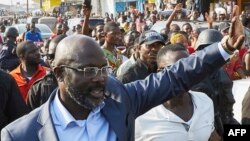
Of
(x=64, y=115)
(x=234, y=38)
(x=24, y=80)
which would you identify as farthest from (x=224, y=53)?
(x=24, y=80)

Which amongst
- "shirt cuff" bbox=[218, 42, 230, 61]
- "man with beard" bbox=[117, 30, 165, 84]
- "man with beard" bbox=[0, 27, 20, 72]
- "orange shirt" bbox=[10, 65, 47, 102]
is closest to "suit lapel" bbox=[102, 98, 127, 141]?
"shirt cuff" bbox=[218, 42, 230, 61]

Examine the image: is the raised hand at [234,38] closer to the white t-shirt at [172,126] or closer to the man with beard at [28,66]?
the white t-shirt at [172,126]

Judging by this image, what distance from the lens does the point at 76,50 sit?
2.76 meters

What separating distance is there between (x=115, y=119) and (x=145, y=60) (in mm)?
2303

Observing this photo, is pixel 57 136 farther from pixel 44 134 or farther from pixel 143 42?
pixel 143 42

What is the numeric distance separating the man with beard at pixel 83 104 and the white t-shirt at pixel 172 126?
0.62 metres

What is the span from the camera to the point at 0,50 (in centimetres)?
904

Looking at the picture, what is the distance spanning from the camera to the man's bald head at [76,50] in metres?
2.74

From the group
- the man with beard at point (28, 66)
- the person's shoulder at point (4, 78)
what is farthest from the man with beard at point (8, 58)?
the person's shoulder at point (4, 78)

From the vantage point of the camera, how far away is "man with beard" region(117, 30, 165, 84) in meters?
4.70

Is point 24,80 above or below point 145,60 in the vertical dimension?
below

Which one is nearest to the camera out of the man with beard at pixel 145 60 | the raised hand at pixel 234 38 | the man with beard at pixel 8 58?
the raised hand at pixel 234 38

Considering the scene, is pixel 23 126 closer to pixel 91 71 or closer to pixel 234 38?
pixel 91 71

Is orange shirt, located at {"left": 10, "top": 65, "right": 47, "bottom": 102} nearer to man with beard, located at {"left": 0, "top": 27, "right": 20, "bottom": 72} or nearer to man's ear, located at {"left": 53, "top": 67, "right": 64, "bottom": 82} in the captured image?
man with beard, located at {"left": 0, "top": 27, "right": 20, "bottom": 72}
